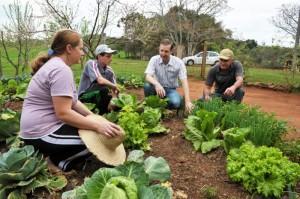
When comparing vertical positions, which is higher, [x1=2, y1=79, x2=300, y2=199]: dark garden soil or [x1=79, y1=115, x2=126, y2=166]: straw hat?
[x1=79, y1=115, x2=126, y2=166]: straw hat

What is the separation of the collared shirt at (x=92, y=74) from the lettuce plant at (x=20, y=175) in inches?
97.3

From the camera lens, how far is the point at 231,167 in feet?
11.3

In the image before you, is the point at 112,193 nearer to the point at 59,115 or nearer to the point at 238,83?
the point at 59,115

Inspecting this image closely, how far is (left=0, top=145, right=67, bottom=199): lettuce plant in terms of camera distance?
3.07m

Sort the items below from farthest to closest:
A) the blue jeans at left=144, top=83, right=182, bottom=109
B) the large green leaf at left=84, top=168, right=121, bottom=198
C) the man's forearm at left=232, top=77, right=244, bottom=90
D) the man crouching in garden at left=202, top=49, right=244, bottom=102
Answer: the man crouching in garden at left=202, top=49, right=244, bottom=102, the blue jeans at left=144, top=83, right=182, bottom=109, the man's forearm at left=232, top=77, right=244, bottom=90, the large green leaf at left=84, top=168, right=121, bottom=198

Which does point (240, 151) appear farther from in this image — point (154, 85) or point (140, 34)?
point (140, 34)

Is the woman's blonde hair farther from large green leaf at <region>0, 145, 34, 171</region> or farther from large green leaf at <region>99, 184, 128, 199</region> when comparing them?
large green leaf at <region>99, 184, 128, 199</region>

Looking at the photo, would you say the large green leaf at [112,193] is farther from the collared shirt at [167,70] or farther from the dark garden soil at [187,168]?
the collared shirt at [167,70]

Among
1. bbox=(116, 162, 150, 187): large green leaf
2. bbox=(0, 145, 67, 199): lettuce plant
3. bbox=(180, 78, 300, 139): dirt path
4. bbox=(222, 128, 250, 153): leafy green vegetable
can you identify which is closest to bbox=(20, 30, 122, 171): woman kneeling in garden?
bbox=(0, 145, 67, 199): lettuce plant

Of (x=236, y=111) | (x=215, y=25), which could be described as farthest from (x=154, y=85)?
(x=215, y=25)

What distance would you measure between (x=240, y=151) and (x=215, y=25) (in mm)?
36195

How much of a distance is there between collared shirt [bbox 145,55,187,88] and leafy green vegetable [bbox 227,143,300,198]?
2.62 metres

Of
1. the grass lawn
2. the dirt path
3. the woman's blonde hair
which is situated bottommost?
the dirt path

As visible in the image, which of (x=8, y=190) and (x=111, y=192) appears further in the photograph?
(x=8, y=190)
